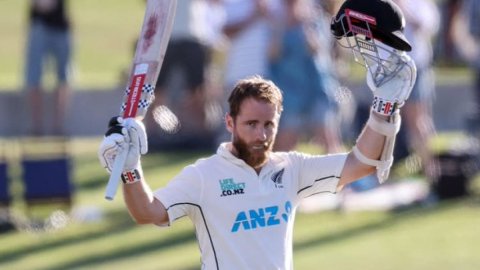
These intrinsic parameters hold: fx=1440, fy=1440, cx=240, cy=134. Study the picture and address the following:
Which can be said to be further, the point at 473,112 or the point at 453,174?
the point at 473,112

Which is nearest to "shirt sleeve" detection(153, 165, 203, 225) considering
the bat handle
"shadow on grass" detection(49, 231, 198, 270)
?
the bat handle

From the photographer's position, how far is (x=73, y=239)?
12.3 metres

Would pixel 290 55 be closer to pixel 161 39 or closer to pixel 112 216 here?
pixel 112 216

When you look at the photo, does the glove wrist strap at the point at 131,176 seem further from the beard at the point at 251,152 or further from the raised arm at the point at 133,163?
the beard at the point at 251,152

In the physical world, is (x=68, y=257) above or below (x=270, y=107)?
below

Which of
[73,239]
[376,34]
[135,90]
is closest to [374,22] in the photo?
[376,34]

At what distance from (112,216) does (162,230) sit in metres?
0.72

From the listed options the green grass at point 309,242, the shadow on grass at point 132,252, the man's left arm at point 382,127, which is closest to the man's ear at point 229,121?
the man's left arm at point 382,127

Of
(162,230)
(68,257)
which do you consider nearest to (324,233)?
(162,230)

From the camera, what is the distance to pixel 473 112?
15250mm

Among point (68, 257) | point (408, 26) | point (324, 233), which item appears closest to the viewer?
point (68, 257)

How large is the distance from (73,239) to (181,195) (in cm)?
584

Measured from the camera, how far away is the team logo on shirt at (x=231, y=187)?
21.8 feet

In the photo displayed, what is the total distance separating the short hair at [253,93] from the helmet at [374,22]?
46 cm
